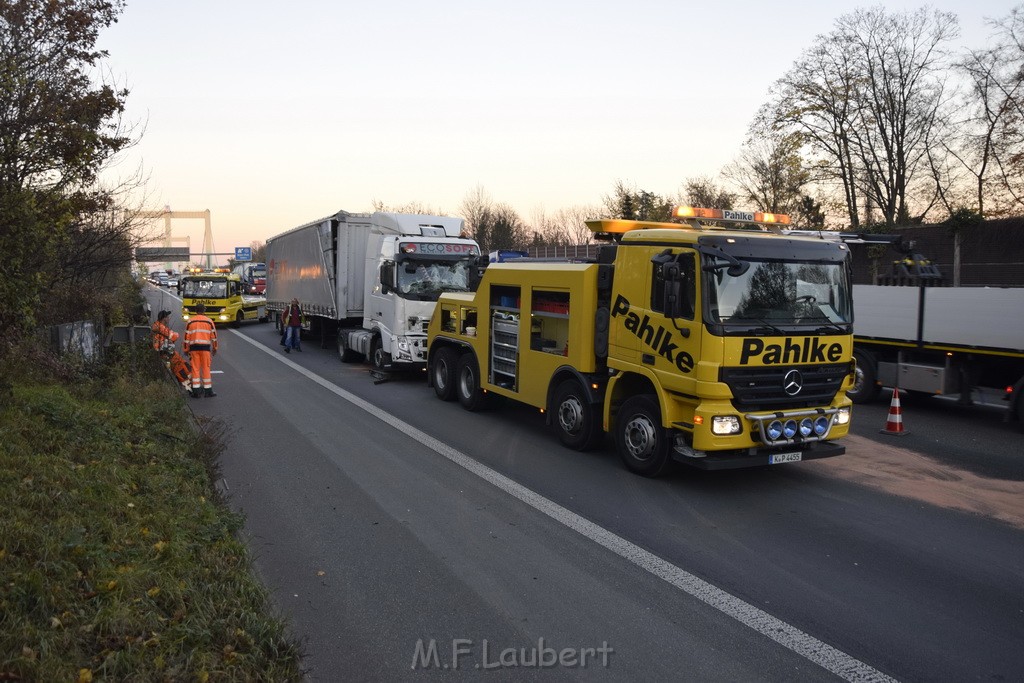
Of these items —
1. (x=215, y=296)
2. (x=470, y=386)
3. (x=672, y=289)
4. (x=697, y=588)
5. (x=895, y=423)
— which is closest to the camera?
(x=697, y=588)

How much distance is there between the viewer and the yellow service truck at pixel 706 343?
24.4 feet

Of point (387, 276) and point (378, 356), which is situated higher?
point (387, 276)

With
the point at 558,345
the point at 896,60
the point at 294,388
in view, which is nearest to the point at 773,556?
the point at 558,345

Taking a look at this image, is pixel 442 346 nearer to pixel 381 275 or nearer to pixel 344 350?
pixel 381 275

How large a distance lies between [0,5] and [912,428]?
48.3ft

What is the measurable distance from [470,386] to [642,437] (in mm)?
4505

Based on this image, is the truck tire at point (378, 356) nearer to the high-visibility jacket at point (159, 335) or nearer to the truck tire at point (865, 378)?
the high-visibility jacket at point (159, 335)

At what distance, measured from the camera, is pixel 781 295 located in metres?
7.74

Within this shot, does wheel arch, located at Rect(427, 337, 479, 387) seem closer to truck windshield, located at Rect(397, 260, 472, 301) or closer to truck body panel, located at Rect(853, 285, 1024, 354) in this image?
truck windshield, located at Rect(397, 260, 472, 301)

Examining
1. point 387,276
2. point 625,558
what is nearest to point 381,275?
point 387,276

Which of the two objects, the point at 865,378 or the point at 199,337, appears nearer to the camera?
the point at 865,378

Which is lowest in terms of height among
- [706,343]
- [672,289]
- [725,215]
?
[706,343]

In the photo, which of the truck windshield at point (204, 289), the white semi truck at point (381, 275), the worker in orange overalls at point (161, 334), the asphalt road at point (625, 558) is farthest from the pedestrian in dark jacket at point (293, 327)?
the asphalt road at point (625, 558)

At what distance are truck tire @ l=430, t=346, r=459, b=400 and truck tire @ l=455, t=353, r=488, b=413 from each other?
0.23 meters
